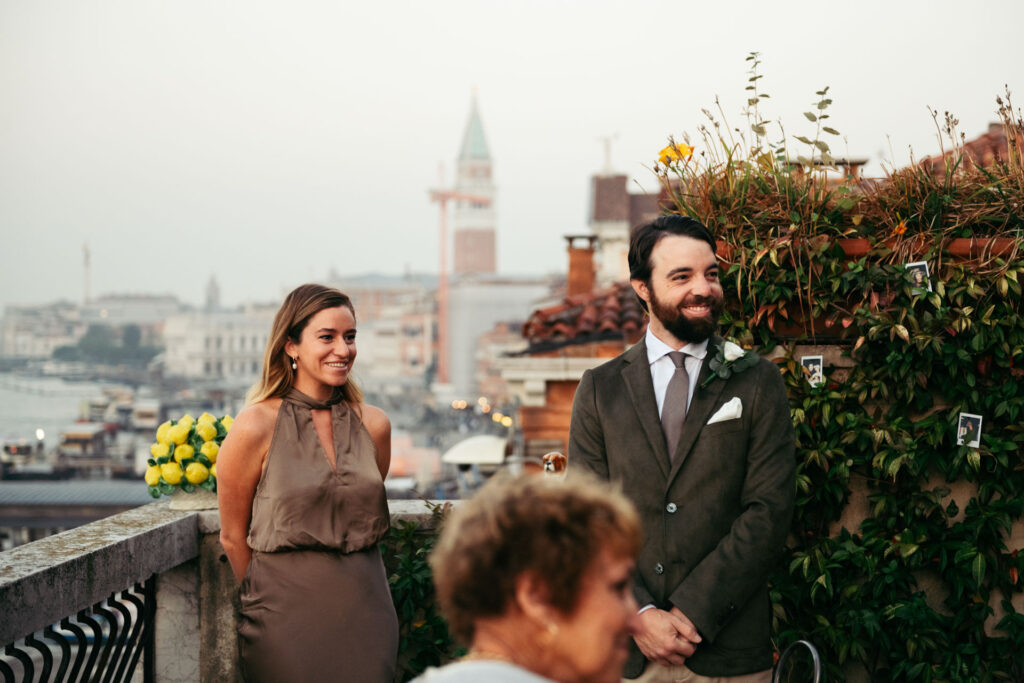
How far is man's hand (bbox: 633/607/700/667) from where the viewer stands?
2150mm

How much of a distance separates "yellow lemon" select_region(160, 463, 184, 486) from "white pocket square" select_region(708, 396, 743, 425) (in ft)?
6.61

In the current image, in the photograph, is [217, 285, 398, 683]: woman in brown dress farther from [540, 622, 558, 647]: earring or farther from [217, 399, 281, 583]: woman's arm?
[540, 622, 558, 647]: earring

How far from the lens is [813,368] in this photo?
300cm

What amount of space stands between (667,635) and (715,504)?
334mm

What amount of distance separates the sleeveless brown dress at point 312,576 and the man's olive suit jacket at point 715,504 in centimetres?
69

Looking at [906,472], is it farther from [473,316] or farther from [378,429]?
[473,316]

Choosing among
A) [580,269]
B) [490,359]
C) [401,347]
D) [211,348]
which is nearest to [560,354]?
[580,269]

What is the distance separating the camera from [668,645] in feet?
7.09

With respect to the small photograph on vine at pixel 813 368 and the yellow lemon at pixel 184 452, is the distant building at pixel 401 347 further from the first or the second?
the small photograph on vine at pixel 813 368

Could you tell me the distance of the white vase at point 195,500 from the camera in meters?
3.35

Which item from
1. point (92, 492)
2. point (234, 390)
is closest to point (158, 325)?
point (234, 390)

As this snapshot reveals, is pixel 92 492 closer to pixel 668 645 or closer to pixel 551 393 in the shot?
pixel 551 393

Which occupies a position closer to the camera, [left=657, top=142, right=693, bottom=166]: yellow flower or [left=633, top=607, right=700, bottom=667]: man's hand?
[left=633, top=607, right=700, bottom=667]: man's hand

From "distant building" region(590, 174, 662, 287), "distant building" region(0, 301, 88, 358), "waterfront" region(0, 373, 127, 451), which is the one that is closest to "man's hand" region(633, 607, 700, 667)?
"distant building" region(590, 174, 662, 287)
